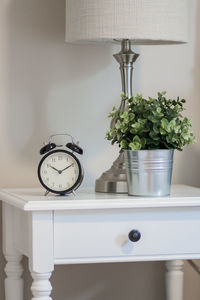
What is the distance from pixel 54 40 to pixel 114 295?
31.9 inches

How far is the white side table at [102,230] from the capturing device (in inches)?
57.6

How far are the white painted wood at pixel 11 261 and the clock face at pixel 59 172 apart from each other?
0.64 feet

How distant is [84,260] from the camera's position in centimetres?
150

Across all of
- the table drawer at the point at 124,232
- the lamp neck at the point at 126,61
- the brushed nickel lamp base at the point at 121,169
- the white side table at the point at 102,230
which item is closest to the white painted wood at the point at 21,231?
the white side table at the point at 102,230

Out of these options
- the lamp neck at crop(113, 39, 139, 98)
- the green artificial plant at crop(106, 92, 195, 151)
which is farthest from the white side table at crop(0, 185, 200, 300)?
the lamp neck at crop(113, 39, 139, 98)

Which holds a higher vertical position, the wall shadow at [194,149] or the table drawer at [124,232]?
the wall shadow at [194,149]

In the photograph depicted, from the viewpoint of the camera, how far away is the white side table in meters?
1.46

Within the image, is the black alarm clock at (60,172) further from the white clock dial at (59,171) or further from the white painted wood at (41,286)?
the white painted wood at (41,286)

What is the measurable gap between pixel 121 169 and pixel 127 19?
41 centimetres

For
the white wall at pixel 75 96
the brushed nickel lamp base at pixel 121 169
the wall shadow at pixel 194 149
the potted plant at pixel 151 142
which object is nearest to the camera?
the potted plant at pixel 151 142

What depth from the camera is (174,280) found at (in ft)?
6.32

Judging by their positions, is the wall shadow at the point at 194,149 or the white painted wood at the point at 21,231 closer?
the white painted wood at the point at 21,231

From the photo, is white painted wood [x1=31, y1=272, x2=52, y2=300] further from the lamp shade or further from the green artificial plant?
A: the lamp shade

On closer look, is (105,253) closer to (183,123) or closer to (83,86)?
(183,123)
